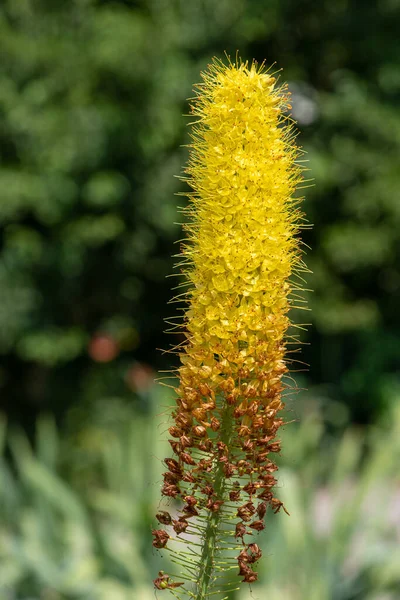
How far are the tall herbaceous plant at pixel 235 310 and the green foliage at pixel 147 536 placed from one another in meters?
2.95

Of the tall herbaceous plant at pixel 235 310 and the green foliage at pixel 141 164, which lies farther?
the green foliage at pixel 141 164

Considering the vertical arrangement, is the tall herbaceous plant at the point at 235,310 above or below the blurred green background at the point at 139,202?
below

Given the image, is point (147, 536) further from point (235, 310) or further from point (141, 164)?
point (141, 164)

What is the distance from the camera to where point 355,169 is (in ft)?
35.7

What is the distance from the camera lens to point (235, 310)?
172 cm

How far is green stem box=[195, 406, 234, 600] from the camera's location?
1.78 metres

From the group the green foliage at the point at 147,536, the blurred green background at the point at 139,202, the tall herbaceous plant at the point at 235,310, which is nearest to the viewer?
the tall herbaceous plant at the point at 235,310

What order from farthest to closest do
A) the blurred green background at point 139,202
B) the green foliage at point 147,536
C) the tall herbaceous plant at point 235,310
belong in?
the blurred green background at point 139,202, the green foliage at point 147,536, the tall herbaceous plant at point 235,310

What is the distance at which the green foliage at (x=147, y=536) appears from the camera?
4.92 meters

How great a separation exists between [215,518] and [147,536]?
3761 mm

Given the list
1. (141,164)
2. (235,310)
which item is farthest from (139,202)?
(235,310)

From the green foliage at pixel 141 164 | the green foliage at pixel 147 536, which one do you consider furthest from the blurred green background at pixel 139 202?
the green foliage at pixel 147 536

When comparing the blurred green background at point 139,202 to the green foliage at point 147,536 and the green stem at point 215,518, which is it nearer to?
the green foliage at point 147,536

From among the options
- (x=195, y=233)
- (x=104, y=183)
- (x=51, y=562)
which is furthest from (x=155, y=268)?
(x=195, y=233)
